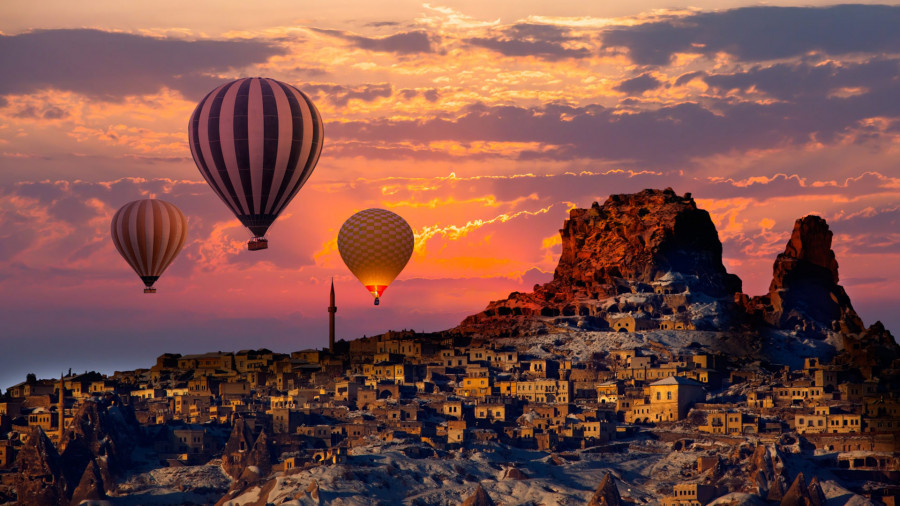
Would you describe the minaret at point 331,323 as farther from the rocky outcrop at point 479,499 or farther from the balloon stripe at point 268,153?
the balloon stripe at point 268,153

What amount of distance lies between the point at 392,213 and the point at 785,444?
38508 mm

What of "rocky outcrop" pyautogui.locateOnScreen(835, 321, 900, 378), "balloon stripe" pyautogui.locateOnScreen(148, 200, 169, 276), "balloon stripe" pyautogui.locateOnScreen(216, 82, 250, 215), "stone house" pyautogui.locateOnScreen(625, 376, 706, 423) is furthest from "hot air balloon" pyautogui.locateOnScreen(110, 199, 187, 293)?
"rocky outcrop" pyautogui.locateOnScreen(835, 321, 900, 378)

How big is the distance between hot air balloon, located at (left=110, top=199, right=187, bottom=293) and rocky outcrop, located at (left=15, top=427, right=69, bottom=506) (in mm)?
29307

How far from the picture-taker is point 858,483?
15250cm

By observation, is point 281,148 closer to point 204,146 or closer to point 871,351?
point 204,146

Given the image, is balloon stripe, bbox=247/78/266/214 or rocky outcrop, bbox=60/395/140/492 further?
rocky outcrop, bbox=60/395/140/492

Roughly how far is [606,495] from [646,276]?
52.8m

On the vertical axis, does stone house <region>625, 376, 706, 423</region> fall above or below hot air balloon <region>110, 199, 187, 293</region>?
below

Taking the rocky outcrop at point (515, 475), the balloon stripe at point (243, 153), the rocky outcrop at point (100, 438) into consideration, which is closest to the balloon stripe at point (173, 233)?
the balloon stripe at point (243, 153)

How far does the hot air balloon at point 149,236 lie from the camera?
13912cm

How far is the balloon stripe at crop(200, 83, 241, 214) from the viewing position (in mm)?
119312

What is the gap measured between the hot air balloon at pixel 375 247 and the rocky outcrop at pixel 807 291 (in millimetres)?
59692

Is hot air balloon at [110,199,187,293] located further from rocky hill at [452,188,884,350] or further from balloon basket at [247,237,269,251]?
rocky hill at [452,188,884,350]

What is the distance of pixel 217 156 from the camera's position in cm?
11950
